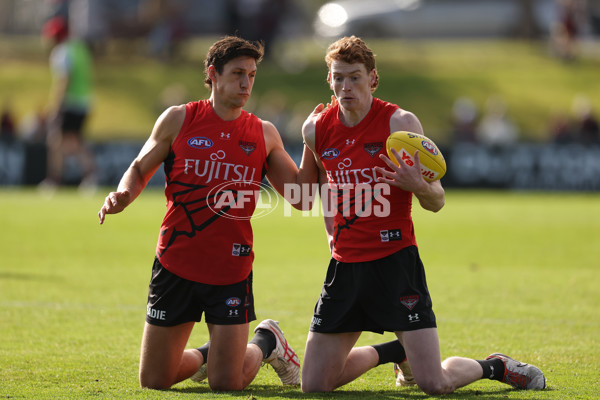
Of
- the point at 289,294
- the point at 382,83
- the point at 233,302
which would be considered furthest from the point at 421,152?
the point at 382,83

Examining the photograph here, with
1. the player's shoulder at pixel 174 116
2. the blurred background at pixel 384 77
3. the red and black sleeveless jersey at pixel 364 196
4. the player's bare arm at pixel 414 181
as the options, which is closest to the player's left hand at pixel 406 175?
the player's bare arm at pixel 414 181

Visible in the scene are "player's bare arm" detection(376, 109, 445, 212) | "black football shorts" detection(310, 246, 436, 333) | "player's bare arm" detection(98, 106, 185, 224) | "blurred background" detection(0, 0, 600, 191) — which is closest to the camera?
"player's bare arm" detection(376, 109, 445, 212)

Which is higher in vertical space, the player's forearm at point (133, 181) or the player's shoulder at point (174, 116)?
the player's shoulder at point (174, 116)

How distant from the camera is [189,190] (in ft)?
20.7

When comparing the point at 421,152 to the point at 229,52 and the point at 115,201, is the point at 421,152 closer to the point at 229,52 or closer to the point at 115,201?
the point at 229,52

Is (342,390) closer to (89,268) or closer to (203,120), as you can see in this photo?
(203,120)

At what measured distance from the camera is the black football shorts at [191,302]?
6.18 metres

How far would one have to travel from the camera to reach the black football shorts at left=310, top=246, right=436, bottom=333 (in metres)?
6.00

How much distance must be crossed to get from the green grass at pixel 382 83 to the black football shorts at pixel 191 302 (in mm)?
23463

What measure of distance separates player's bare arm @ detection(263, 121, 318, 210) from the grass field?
1.41 m

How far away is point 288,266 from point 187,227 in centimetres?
593

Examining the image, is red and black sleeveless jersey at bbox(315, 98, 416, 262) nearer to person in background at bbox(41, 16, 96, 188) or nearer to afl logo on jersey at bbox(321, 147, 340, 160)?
afl logo on jersey at bbox(321, 147, 340, 160)

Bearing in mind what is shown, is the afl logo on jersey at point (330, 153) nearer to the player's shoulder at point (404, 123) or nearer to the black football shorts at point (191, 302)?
the player's shoulder at point (404, 123)

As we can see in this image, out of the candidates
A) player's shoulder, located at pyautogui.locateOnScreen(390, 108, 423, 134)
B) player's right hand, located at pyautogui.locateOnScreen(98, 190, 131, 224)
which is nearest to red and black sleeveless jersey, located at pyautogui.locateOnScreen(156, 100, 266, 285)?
player's right hand, located at pyautogui.locateOnScreen(98, 190, 131, 224)
